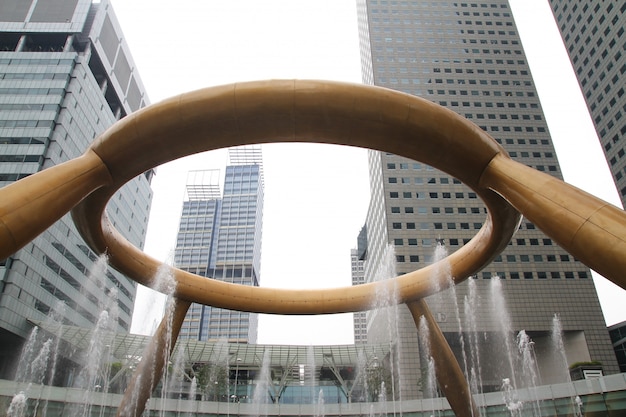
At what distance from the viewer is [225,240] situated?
483ft

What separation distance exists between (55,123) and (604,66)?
8106cm

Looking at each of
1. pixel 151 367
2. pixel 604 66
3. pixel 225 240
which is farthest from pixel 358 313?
pixel 151 367

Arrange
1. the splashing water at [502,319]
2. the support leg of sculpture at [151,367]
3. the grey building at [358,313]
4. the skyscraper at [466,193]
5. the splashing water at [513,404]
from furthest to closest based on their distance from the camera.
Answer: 1. the grey building at [358,313]
2. the splashing water at [502,319]
3. the skyscraper at [466,193]
4. the splashing water at [513,404]
5. the support leg of sculpture at [151,367]

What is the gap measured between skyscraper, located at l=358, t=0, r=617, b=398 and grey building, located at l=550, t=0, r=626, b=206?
41.7ft

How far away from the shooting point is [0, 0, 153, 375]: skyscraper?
1785 inches

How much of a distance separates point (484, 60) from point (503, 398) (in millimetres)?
61015

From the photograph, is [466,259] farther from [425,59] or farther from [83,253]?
[425,59]

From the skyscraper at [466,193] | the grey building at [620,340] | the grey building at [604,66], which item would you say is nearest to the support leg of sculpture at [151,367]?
the skyscraper at [466,193]

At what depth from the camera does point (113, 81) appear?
69250 mm

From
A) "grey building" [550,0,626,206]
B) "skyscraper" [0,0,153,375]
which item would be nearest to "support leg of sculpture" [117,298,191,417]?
"skyscraper" [0,0,153,375]

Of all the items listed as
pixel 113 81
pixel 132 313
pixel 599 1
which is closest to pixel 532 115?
pixel 599 1

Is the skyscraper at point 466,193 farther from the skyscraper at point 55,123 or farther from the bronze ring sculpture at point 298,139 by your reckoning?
the skyscraper at point 55,123

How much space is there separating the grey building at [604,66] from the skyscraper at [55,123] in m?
75.6

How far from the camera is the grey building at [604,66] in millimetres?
72250
